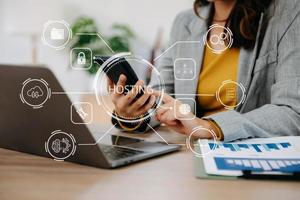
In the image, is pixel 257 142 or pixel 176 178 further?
pixel 257 142

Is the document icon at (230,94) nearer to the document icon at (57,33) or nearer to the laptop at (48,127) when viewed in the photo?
the laptop at (48,127)

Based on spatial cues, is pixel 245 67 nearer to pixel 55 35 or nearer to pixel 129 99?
pixel 129 99

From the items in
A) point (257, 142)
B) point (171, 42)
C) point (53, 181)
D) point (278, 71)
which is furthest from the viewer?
point (171, 42)

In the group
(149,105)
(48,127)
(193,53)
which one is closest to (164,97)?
(149,105)

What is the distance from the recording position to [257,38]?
0.86m

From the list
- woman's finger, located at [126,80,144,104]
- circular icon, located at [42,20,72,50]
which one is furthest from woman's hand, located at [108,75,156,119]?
circular icon, located at [42,20,72,50]

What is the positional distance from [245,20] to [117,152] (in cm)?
42

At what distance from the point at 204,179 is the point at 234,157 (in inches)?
3.1

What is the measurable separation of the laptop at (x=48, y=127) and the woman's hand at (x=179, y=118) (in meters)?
0.06

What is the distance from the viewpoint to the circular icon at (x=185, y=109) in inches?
29.6

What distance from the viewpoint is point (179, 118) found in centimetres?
74

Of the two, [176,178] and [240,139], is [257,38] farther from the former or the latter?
[176,178]

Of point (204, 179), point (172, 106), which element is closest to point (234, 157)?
point (204, 179)
